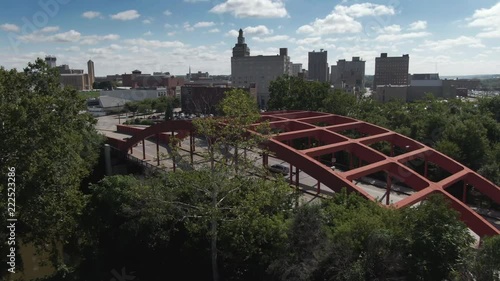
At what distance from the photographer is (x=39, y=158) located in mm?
16875

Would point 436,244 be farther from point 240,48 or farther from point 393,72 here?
point 393,72

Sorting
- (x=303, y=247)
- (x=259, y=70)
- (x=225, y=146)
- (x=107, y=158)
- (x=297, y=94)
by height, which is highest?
(x=259, y=70)

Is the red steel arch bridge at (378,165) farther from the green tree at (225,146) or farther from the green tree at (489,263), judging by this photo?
the green tree at (489,263)

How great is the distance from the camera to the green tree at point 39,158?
16.1 m

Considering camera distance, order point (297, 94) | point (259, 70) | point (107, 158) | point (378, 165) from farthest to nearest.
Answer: point (259, 70)
point (297, 94)
point (107, 158)
point (378, 165)

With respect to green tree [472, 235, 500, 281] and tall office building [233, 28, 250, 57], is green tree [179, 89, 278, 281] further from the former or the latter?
tall office building [233, 28, 250, 57]

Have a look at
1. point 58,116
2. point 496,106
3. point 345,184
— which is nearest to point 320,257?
point 345,184

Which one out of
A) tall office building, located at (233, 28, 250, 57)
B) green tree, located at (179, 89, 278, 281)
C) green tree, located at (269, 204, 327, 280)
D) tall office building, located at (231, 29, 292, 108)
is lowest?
green tree, located at (269, 204, 327, 280)

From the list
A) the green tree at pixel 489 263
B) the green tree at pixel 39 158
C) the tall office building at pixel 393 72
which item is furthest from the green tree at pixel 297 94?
the tall office building at pixel 393 72

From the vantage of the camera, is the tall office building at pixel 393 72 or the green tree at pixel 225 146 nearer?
the green tree at pixel 225 146

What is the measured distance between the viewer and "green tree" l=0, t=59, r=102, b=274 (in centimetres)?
1606

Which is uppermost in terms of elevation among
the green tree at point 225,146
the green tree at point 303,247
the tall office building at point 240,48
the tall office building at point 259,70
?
the tall office building at point 240,48

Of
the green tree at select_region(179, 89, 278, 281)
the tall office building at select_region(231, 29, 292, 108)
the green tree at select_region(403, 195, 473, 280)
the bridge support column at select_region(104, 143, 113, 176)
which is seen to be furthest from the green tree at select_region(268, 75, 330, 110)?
the tall office building at select_region(231, 29, 292, 108)

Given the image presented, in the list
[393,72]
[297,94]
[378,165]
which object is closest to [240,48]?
[393,72]
